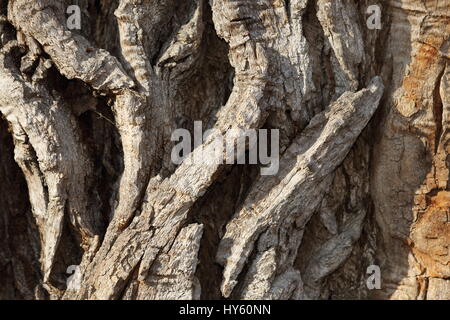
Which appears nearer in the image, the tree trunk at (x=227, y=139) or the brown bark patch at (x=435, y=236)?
the tree trunk at (x=227, y=139)

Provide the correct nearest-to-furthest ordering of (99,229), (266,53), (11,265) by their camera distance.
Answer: (266,53) → (99,229) → (11,265)

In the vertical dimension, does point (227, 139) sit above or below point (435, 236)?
above

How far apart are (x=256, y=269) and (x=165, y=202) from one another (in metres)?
0.43

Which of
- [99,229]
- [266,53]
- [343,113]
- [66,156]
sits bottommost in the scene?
[99,229]

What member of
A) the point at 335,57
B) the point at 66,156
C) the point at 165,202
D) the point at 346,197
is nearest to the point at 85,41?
the point at 66,156

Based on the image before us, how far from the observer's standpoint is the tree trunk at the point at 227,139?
2518 millimetres

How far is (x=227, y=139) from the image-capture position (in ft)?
8.22

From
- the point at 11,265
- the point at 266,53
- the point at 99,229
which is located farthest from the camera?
the point at 11,265

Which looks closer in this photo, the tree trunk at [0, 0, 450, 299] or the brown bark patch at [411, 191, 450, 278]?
the tree trunk at [0, 0, 450, 299]

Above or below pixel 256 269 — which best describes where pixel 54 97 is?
above

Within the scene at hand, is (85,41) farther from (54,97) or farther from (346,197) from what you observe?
(346,197)

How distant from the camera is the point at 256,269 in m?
2.57

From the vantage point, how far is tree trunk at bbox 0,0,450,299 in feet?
8.26

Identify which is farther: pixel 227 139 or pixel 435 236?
pixel 435 236
